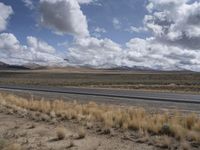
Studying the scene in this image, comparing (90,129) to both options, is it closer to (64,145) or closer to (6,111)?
(64,145)

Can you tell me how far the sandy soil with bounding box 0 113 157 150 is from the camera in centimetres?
1108

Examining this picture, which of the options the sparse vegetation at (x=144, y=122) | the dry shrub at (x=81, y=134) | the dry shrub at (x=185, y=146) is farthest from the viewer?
the dry shrub at (x=81, y=134)

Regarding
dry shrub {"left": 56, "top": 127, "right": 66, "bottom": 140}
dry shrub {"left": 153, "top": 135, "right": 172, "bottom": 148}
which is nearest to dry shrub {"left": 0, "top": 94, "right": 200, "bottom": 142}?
dry shrub {"left": 153, "top": 135, "right": 172, "bottom": 148}

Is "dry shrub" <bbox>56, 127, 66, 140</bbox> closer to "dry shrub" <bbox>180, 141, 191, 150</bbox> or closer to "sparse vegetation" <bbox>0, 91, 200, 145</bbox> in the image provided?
"sparse vegetation" <bbox>0, 91, 200, 145</bbox>

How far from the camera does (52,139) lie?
1237 cm

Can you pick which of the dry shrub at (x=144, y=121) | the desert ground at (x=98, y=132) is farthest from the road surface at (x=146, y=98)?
the desert ground at (x=98, y=132)

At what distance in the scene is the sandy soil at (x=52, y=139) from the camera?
11.1 meters

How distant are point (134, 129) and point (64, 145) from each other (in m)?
3.24

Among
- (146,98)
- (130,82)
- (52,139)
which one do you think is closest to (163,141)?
(52,139)

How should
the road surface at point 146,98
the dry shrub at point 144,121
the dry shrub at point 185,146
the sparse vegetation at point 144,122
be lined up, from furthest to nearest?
the road surface at point 146,98
the dry shrub at point 144,121
the sparse vegetation at point 144,122
the dry shrub at point 185,146

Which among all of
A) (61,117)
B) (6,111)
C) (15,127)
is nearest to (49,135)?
(15,127)

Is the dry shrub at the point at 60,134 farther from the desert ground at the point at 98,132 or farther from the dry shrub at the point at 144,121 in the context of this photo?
the dry shrub at the point at 144,121

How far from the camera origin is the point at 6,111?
20.7 metres

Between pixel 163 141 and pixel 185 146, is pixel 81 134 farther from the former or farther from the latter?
pixel 185 146
